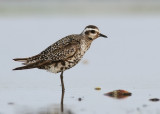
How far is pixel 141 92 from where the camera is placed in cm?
1283

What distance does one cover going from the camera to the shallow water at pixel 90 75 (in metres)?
11.5

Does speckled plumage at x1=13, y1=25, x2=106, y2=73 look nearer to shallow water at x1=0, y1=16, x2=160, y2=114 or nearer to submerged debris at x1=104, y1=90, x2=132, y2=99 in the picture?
shallow water at x1=0, y1=16, x2=160, y2=114

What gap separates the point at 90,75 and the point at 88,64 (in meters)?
1.95

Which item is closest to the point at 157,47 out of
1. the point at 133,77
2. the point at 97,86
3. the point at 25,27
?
the point at 133,77

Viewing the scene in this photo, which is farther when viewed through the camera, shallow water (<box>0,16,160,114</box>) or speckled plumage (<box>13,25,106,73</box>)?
speckled plumage (<box>13,25,106,73</box>)

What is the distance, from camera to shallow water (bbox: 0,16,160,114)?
11459 mm

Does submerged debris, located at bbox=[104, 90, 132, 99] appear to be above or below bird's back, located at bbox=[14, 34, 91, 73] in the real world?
below

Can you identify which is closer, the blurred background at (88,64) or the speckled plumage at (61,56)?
the blurred background at (88,64)

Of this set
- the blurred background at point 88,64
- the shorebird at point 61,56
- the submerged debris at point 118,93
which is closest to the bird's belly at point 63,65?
the shorebird at point 61,56

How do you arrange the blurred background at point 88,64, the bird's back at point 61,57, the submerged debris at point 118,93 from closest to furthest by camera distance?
the blurred background at point 88,64
the submerged debris at point 118,93
the bird's back at point 61,57

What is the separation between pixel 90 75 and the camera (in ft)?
50.2

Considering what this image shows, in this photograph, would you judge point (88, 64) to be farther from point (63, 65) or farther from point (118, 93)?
point (118, 93)

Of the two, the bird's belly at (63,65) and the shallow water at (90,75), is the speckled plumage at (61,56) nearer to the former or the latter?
the bird's belly at (63,65)

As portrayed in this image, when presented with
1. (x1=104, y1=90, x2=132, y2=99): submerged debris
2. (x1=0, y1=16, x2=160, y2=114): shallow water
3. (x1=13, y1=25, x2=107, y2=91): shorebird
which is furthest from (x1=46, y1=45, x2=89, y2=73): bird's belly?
(x1=104, y1=90, x2=132, y2=99): submerged debris
